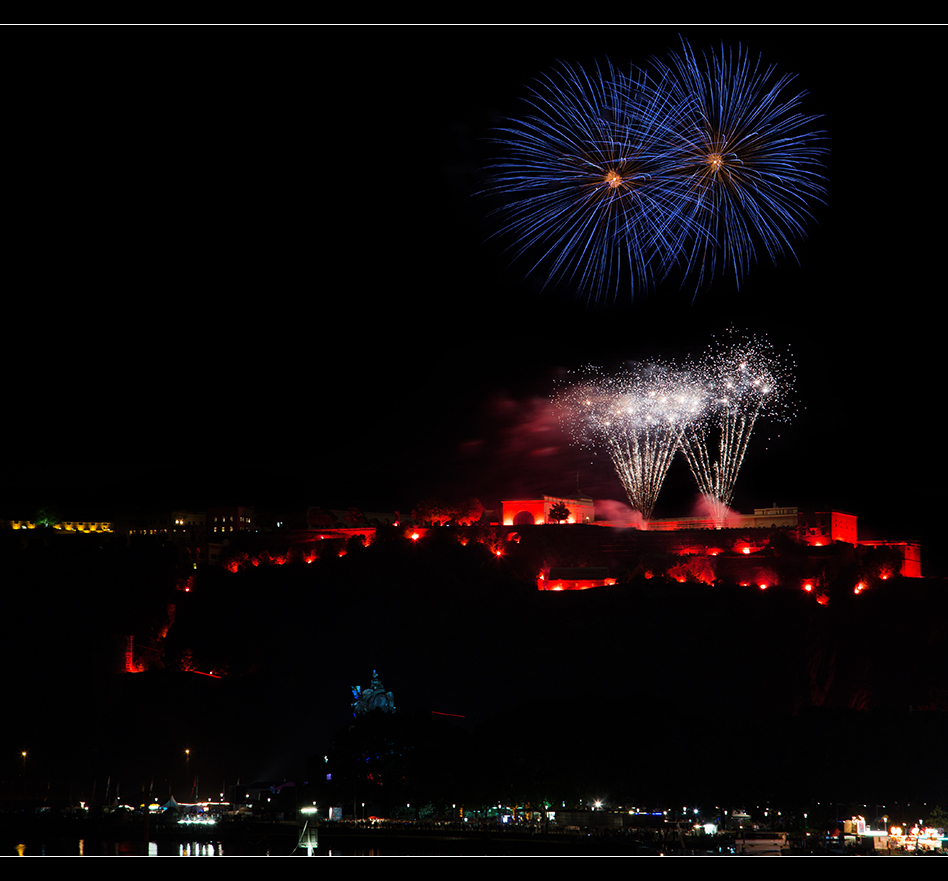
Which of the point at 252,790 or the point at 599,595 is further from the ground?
the point at 599,595

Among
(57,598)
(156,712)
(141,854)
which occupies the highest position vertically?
(57,598)

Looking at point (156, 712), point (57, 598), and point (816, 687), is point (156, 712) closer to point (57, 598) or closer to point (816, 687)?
point (57, 598)

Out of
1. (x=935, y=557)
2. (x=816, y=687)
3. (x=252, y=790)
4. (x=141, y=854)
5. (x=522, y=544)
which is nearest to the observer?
(x=141, y=854)

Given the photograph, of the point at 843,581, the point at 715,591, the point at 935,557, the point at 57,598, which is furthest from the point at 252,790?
the point at 935,557

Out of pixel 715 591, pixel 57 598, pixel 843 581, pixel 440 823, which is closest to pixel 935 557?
pixel 843 581

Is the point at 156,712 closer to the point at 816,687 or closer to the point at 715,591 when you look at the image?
the point at 715,591

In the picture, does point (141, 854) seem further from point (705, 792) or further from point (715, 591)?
point (715, 591)

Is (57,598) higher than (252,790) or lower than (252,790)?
higher

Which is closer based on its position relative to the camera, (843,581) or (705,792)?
(705,792)

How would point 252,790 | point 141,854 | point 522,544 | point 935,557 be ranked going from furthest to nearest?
point 935,557 → point 522,544 → point 252,790 → point 141,854

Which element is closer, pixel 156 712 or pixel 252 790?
pixel 252 790
